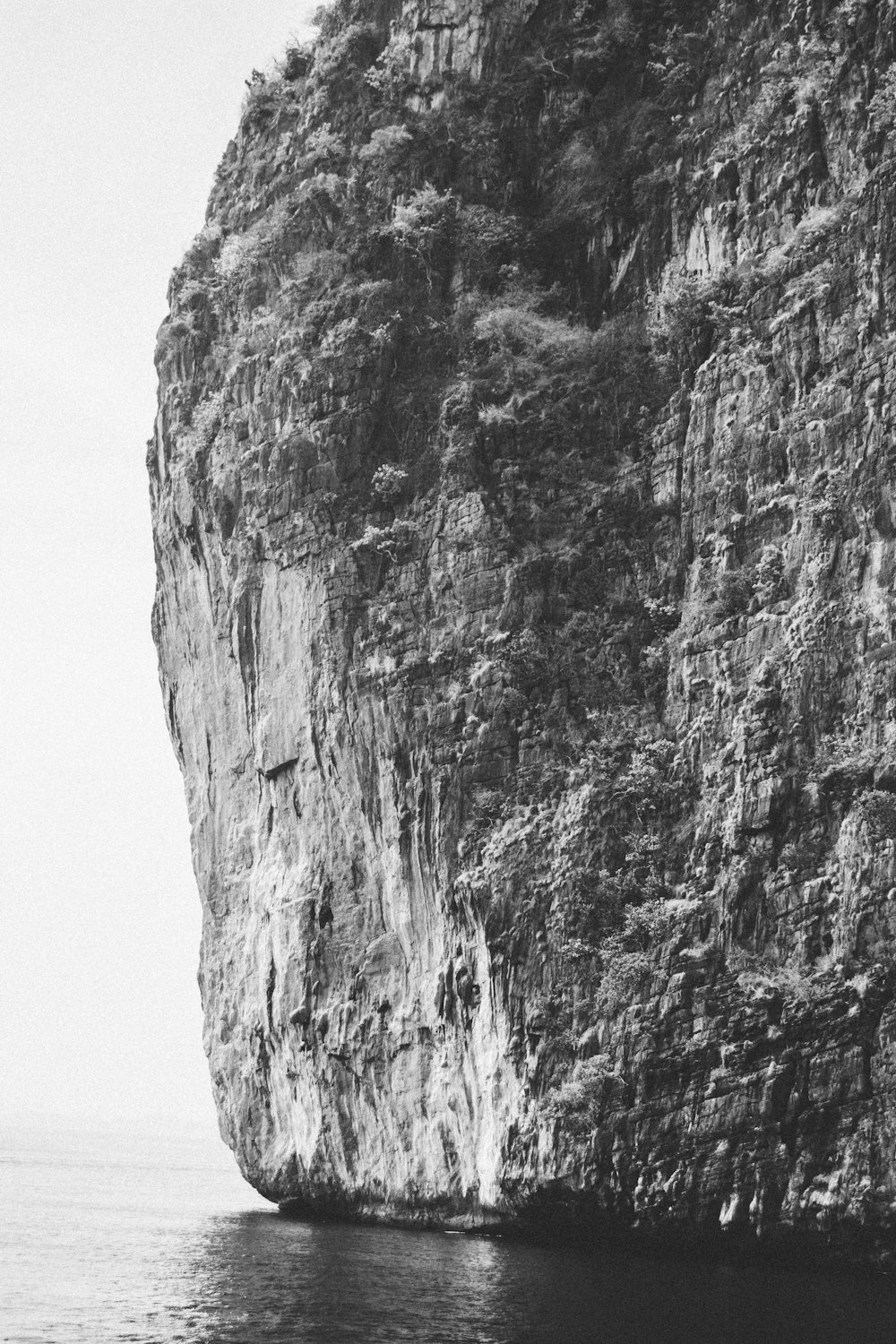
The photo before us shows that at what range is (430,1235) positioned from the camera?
28578mm

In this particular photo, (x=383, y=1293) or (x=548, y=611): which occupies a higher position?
(x=548, y=611)

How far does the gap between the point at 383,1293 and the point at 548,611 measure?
15.1 meters

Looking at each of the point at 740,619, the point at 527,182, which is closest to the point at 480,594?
the point at 740,619

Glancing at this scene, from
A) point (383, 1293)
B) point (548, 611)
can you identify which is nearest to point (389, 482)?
point (548, 611)

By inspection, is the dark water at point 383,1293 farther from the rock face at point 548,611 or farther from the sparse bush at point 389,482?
the sparse bush at point 389,482

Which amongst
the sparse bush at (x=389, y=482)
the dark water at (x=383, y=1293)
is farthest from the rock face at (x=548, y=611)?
the dark water at (x=383, y=1293)

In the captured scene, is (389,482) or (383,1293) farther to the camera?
(389,482)

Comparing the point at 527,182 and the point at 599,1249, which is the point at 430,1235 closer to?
the point at 599,1249

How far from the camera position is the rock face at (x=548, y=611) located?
25109 millimetres

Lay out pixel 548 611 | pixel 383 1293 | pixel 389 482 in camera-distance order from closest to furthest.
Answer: pixel 383 1293
pixel 548 611
pixel 389 482

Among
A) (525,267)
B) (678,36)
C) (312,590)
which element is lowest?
(312,590)

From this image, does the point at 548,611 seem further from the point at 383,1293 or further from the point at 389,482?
the point at 383,1293

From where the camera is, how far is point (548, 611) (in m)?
30.5

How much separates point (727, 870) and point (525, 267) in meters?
17.3
